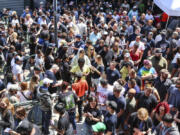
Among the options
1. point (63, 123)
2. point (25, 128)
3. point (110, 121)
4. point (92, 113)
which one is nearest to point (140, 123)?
point (110, 121)

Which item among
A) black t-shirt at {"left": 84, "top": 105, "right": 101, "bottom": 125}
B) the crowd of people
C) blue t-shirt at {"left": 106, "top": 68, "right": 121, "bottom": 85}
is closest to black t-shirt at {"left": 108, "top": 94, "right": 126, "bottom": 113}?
the crowd of people

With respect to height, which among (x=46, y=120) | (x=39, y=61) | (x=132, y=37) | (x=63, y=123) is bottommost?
(x=46, y=120)

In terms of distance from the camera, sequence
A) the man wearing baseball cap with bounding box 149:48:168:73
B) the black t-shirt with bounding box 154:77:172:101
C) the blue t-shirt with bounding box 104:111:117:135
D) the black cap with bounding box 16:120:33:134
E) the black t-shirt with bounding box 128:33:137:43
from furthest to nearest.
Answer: the black t-shirt with bounding box 128:33:137:43, the man wearing baseball cap with bounding box 149:48:168:73, the black t-shirt with bounding box 154:77:172:101, the blue t-shirt with bounding box 104:111:117:135, the black cap with bounding box 16:120:33:134

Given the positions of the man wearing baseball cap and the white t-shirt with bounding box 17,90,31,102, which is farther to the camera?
the man wearing baseball cap

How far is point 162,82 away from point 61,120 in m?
2.72

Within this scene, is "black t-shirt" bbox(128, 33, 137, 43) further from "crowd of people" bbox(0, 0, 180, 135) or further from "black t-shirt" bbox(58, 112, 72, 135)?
"black t-shirt" bbox(58, 112, 72, 135)

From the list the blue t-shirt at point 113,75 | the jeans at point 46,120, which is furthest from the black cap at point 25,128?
the blue t-shirt at point 113,75

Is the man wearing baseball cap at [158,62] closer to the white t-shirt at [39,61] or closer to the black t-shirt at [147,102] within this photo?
the black t-shirt at [147,102]

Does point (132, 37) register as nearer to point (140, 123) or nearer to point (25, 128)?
point (140, 123)

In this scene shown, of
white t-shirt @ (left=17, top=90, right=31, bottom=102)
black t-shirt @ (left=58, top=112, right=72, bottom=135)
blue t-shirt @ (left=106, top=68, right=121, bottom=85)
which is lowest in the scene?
black t-shirt @ (left=58, top=112, right=72, bottom=135)

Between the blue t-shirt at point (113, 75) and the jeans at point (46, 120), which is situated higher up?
the blue t-shirt at point (113, 75)

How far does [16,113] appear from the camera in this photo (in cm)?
486

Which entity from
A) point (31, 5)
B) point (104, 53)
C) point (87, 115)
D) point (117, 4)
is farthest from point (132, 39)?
point (31, 5)

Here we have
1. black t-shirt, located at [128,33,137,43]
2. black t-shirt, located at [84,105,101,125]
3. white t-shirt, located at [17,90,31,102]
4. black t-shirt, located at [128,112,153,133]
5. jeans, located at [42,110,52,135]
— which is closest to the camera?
black t-shirt, located at [128,112,153,133]
